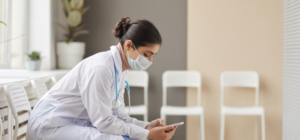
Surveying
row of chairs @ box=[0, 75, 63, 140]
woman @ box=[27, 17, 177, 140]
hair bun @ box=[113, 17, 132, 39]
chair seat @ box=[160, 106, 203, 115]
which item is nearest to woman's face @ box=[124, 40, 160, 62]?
woman @ box=[27, 17, 177, 140]

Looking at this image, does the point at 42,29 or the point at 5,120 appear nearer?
the point at 5,120

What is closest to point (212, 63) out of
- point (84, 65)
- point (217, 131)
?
point (217, 131)

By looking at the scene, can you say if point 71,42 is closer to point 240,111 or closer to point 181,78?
point 181,78

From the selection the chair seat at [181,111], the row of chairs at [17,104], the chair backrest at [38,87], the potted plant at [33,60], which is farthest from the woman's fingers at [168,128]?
the potted plant at [33,60]

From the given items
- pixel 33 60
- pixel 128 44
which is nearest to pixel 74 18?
pixel 33 60

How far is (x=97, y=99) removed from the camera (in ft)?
4.05

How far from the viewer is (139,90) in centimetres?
361

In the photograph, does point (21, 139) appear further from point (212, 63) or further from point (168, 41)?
point (212, 63)

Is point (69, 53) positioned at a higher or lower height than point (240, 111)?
higher

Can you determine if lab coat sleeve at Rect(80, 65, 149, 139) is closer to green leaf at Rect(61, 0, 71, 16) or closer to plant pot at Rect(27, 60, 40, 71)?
plant pot at Rect(27, 60, 40, 71)

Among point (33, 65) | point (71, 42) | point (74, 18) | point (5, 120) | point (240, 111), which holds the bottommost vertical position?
point (240, 111)

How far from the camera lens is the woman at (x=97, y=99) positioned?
1255 millimetres

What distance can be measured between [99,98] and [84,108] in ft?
0.53

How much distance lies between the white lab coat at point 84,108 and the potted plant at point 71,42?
195 centimetres
